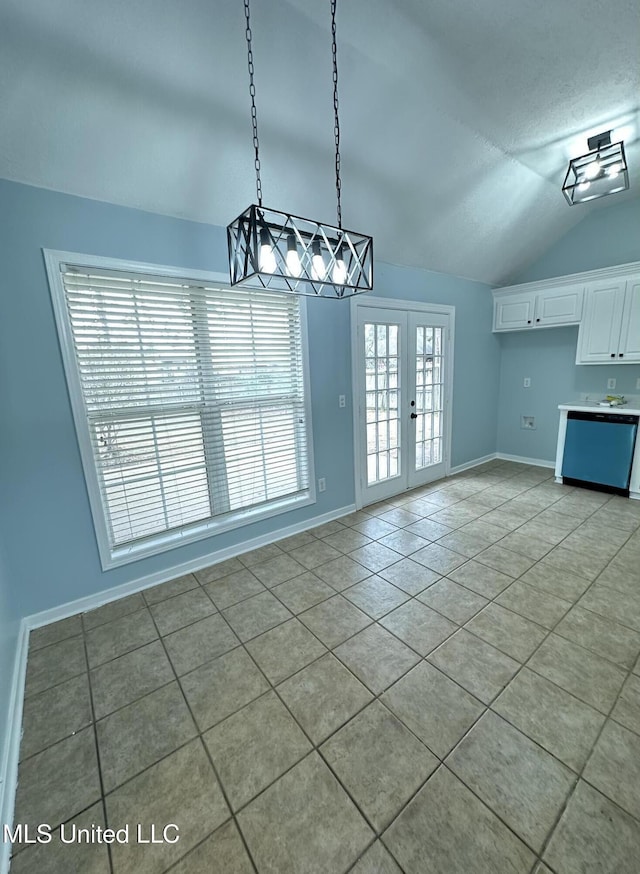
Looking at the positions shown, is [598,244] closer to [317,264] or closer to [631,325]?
[631,325]

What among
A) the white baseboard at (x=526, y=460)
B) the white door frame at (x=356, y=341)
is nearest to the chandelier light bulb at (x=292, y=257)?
the white door frame at (x=356, y=341)

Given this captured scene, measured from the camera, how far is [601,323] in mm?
3723

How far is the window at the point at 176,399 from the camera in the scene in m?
2.10

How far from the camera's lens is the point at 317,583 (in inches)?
94.4

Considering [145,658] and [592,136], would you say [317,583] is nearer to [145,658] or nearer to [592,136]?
[145,658]

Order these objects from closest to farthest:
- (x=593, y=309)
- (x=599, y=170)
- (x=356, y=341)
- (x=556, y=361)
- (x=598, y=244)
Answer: (x=599, y=170)
(x=356, y=341)
(x=593, y=309)
(x=598, y=244)
(x=556, y=361)

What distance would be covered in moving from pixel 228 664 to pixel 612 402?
176 inches

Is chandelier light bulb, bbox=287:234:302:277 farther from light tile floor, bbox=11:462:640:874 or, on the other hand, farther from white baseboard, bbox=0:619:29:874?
white baseboard, bbox=0:619:29:874

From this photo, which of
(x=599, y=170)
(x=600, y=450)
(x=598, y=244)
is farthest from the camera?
(x=598, y=244)

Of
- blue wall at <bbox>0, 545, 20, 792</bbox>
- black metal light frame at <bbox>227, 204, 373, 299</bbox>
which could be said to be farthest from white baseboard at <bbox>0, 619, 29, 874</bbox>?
black metal light frame at <bbox>227, 204, 373, 299</bbox>

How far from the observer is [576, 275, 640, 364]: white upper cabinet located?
349 centimetres

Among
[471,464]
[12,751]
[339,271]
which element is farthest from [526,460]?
[12,751]

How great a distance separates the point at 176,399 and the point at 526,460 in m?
4.64

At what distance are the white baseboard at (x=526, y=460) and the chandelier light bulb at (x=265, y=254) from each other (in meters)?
4.70
